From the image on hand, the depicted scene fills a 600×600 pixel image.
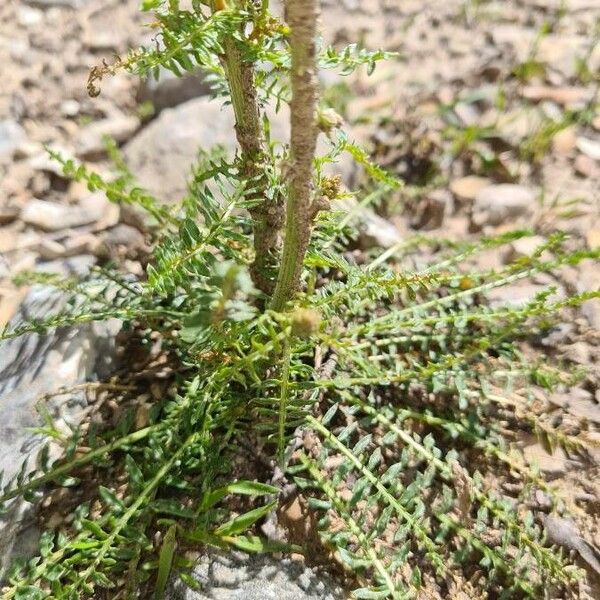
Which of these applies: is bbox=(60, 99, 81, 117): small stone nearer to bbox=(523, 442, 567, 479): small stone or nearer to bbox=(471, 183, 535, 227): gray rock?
bbox=(471, 183, 535, 227): gray rock

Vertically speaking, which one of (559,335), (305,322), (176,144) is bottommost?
(559,335)

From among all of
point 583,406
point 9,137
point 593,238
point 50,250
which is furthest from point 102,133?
point 583,406

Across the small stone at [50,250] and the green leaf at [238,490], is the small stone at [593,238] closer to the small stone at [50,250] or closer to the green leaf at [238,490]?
the green leaf at [238,490]

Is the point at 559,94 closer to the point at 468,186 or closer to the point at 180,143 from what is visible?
the point at 468,186

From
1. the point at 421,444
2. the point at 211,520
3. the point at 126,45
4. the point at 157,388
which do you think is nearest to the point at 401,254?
the point at 421,444

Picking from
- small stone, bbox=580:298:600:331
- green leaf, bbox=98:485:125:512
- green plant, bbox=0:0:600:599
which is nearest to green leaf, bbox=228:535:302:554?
green plant, bbox=0:0:600:599

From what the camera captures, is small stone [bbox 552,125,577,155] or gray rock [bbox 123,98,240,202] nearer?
gray rock [bbox 123,98,240,202]

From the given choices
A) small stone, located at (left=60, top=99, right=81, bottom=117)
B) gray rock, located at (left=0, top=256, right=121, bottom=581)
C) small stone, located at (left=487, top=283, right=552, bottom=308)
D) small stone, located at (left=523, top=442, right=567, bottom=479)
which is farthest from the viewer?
small stone, located at (left=60, top=99, right=81, bottom=117)
